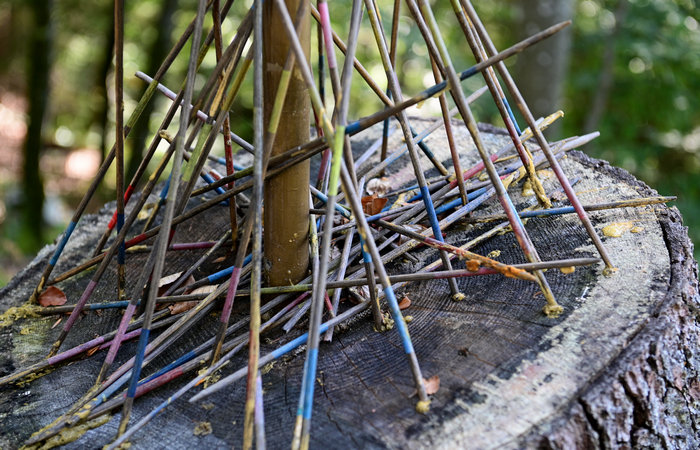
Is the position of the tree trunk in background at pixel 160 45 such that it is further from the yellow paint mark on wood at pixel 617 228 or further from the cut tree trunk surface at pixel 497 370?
the yellow paint mark on wood at pixel 617 228

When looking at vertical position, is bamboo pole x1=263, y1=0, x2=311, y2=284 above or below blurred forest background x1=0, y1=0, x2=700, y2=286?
below

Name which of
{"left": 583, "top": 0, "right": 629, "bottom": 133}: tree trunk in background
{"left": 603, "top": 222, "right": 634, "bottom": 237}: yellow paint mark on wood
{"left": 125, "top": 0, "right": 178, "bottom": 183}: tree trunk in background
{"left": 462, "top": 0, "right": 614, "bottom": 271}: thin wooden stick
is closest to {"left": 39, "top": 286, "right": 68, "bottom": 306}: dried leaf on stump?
{"left": 462, "top": 0, "right": 614, "bottom": 271}: thin wooden stick

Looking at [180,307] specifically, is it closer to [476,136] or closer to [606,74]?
[476,136]

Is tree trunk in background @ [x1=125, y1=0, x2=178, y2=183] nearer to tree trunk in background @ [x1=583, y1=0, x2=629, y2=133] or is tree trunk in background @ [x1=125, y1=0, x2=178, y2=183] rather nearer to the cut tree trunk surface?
the cut tree trunk surface

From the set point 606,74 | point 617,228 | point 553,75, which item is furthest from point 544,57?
point 617,228

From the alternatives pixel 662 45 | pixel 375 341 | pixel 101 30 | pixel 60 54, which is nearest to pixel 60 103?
pixel 60 54
